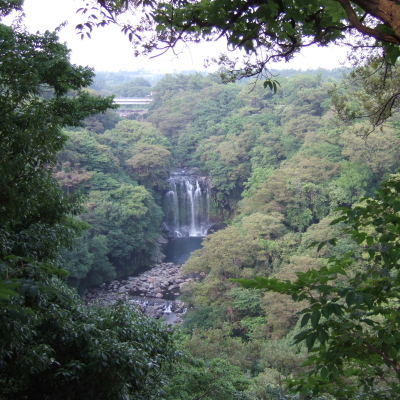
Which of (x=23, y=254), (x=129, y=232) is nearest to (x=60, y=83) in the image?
(x=23, y=254)

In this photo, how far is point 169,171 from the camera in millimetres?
25312

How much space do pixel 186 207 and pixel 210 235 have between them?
9245 millimetres

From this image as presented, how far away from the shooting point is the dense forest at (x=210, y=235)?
1.78 m

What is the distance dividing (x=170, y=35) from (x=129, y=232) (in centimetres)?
1625

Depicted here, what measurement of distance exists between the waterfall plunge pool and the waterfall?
3.36 feet

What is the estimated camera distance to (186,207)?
24781mm

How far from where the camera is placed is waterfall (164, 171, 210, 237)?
2438cm

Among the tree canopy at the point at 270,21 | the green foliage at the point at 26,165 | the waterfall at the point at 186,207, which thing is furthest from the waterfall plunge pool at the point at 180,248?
the tree canopy at the point at 270,21

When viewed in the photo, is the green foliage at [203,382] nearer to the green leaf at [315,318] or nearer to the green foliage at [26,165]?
the green foliage at [26,165]

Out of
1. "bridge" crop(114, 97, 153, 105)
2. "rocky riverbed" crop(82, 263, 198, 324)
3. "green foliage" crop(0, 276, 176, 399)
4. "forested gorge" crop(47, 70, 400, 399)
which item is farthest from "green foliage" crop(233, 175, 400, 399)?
"bridge" crop(114, 97, 153, 105)

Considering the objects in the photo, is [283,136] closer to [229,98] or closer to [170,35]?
[229,98]

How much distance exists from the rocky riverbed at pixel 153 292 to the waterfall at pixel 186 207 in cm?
565

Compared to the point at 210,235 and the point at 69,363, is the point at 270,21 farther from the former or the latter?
the point at 210,235

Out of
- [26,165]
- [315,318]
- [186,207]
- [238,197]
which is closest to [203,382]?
[26,165]
